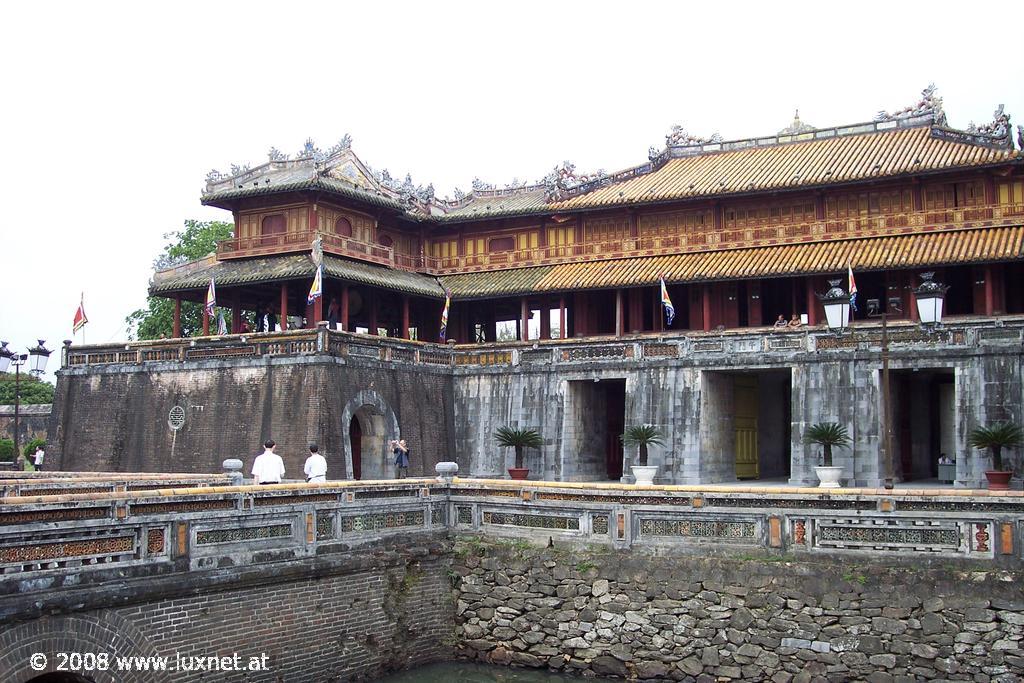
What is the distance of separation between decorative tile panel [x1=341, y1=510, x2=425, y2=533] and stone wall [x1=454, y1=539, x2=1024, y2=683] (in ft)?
3.35

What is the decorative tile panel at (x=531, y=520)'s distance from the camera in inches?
734

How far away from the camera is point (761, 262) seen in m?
33.1

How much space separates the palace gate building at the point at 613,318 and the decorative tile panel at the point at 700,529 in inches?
421

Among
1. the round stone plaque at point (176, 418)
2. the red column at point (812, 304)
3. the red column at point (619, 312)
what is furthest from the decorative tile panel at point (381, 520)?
the red column at point (812, 304)

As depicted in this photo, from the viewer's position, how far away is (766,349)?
94.5 feet

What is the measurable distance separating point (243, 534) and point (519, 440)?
1596cm

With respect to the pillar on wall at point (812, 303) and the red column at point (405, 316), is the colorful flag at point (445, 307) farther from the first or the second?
the pillar on wall at point (812, 303)

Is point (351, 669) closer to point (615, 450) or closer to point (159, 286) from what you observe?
point (615, 450)

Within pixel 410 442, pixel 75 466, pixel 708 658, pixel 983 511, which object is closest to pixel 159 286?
pixel 75 466

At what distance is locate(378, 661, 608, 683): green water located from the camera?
17.6 metres

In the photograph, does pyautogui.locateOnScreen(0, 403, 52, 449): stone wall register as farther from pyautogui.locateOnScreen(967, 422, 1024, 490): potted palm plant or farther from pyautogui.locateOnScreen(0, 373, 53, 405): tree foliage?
pyautogui.locateOnScreen(967, 422, 1024, 490): potted palm plant

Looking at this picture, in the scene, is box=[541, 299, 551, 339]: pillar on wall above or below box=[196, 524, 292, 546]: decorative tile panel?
above

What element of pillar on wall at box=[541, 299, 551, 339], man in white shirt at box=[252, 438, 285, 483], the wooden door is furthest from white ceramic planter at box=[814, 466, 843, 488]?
pillar on wall at box=[541, 299, 551, 339]

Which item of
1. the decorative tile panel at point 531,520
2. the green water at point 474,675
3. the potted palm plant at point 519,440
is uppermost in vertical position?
the potted palm plant at point 519,440
